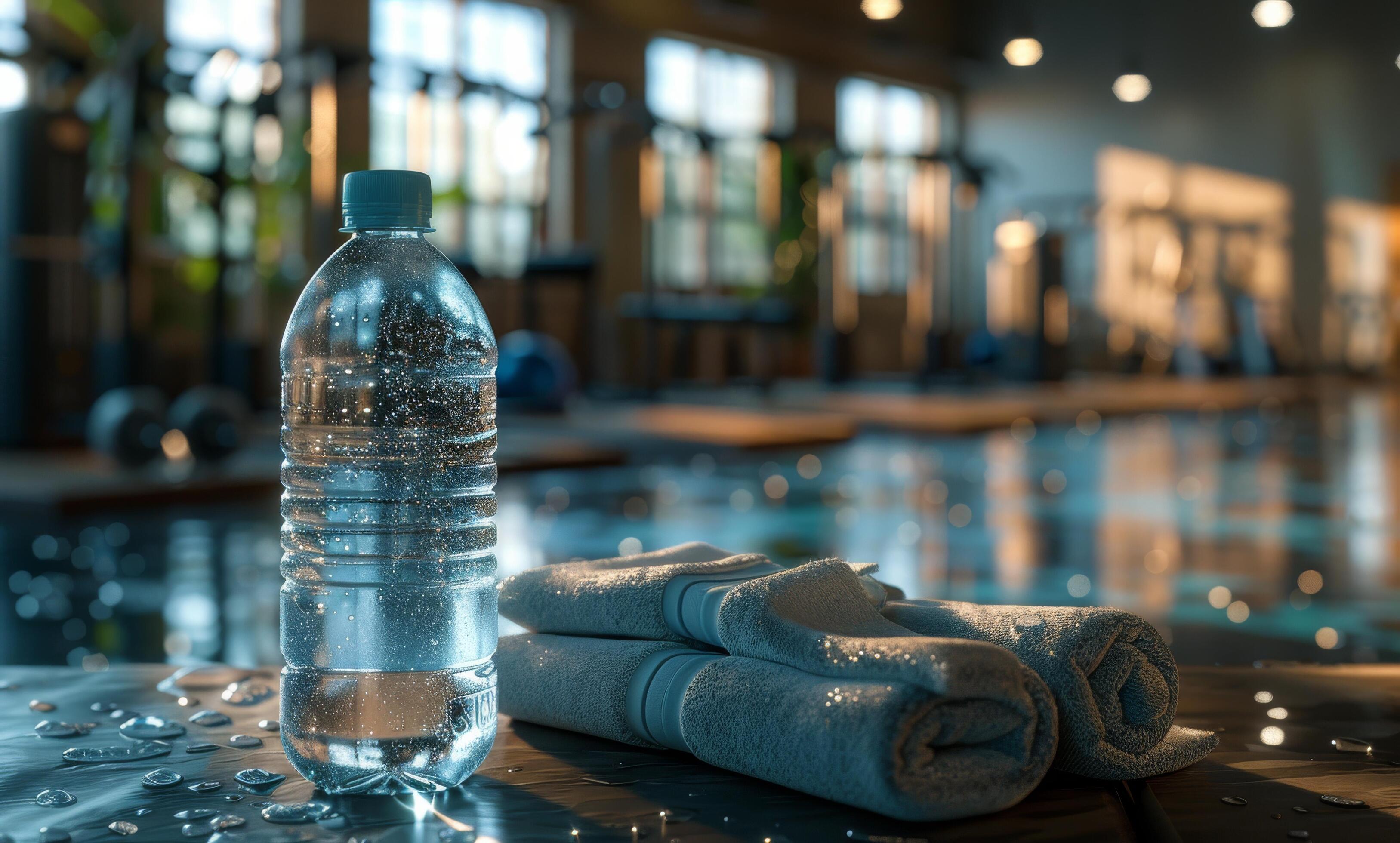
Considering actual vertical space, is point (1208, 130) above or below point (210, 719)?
above

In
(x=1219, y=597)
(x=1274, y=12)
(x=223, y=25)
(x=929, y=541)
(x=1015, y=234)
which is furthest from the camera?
(x=1015, y=234)

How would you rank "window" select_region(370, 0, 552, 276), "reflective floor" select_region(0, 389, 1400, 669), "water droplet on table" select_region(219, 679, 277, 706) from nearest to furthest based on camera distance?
"water droplet on table" select_region(219, 679, 277, 706), "reflective floor" select_region(0, 389, 1400, 669), "window" select_region(370, 0, 552, 276)

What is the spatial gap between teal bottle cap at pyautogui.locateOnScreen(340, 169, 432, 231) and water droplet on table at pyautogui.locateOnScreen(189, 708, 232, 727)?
464 mm

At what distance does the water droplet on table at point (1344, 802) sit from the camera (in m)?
0.90

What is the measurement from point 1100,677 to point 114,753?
2.41 ft

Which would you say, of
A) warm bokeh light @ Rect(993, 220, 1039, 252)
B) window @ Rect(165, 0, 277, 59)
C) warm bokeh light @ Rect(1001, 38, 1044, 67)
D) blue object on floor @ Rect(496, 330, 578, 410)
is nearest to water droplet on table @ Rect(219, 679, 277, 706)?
blue object on floor @ Rect(496, 330, 578, 410)

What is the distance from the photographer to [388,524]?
0.95m

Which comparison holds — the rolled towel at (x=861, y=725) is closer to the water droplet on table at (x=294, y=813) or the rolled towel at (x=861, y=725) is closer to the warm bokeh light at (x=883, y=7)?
the water droplet on table at (x=294, y=813)

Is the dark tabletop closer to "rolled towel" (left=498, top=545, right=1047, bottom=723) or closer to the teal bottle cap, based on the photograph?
"rolled towel" (left=498, top=545, right=1047, bottom=723)

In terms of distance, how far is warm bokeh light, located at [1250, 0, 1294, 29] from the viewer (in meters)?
4.36

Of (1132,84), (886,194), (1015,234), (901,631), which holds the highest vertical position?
(886,194)

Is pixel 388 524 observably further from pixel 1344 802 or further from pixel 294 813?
pixel 1344 802

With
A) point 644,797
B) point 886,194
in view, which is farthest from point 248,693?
point 886,194

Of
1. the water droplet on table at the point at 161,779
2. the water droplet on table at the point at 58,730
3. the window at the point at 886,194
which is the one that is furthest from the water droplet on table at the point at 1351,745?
the window at the point at 886,194
